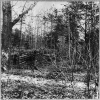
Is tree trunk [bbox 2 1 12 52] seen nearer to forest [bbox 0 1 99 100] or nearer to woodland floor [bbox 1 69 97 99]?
forest [bbox 0 1 99 100]

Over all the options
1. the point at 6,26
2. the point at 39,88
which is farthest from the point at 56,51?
the point at 6,26

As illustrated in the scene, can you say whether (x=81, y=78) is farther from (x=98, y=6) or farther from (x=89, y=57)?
(x=98, y=6)

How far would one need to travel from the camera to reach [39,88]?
3260mm

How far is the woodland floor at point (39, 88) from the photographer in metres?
2.94

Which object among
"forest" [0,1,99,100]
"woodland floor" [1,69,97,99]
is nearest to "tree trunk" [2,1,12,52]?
"forest" [0,1,99,100]

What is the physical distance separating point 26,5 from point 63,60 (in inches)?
50.4

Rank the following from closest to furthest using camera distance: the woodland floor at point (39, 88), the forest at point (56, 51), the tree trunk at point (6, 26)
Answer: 1. the forest at point (56, 51)
2. the woodland floor at point (39, 88)
3. the tree trunk at point (6, 26)

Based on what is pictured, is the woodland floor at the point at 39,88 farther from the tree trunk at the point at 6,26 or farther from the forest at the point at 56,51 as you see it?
the tree trunk at the point at 6,26

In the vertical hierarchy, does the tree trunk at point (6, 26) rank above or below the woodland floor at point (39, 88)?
above

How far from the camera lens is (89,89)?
2.96 meters

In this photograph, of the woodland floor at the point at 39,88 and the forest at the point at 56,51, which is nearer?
the forest at the point at 56,51

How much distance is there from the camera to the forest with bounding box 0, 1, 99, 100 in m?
2.78

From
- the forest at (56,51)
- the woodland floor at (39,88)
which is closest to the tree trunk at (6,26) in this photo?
the forest at (56,51)

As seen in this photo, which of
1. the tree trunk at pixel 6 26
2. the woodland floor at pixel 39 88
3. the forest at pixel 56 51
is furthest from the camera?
the tree trunk at pixel 6 26
